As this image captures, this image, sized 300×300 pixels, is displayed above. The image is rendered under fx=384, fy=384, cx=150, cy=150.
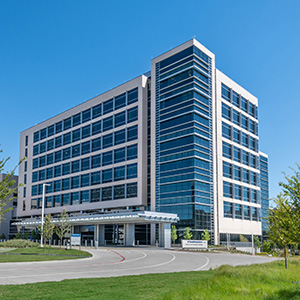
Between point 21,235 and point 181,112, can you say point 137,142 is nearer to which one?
point 181,112

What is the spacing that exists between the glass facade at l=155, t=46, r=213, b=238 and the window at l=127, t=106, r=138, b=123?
5404 mm

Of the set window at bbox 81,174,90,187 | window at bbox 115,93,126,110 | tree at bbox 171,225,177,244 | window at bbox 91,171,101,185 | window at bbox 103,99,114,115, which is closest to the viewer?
tree at bbox 171,225,177,244

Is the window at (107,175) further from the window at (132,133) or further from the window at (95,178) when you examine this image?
the window at (132,133)

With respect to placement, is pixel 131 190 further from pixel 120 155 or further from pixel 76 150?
pixel 76 150

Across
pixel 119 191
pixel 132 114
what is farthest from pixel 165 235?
pixel 132 114

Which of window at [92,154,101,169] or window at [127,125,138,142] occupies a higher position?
window at [127,125,138,142]

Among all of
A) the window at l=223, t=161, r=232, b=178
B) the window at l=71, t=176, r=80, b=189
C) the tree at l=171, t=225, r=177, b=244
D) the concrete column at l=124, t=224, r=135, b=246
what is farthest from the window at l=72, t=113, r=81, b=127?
the tree at l=171, t=225, r=177, b=244

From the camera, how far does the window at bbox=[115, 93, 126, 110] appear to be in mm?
78188

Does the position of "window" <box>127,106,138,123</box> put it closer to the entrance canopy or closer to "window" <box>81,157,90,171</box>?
"window" <box>81,157,90,171</box>

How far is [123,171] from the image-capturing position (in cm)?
7506

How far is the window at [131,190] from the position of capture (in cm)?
7174

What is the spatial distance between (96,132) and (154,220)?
30572 mm

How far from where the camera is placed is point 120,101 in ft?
259

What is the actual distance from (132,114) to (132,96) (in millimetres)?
3740
